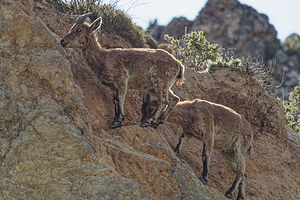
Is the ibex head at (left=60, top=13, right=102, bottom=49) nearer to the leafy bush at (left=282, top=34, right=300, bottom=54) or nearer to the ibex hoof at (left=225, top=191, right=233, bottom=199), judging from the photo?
the ibex hoof at (left=225, top=191, right=233, bottom=199)

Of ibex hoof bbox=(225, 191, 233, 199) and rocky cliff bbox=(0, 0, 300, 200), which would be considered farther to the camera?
ibex hoof bbox=(225, 191, 233, 199)

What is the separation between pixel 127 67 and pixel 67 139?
132 inches

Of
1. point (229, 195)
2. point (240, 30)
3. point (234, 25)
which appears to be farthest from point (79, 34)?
point (240, 30)

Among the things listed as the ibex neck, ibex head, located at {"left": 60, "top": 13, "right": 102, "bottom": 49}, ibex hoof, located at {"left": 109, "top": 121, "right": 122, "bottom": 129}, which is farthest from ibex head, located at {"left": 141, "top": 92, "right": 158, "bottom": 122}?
ibex head, located at {"left": 60, "top": 13, "right": 102, "bottom": 49}

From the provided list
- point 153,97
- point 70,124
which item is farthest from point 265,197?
point 70,124

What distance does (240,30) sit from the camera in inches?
1859

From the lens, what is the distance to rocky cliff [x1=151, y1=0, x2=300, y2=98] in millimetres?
44812

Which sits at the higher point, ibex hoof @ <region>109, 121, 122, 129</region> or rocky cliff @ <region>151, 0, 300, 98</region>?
rocky cliff @ <region>151, 0, 300, 98</region>

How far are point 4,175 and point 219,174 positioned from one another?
231 inches

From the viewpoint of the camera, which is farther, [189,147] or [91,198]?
[189,147]

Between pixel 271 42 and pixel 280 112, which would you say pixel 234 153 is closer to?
pixel 280 112

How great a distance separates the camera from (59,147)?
5.70 metres

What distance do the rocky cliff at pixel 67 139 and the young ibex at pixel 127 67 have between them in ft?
1.51

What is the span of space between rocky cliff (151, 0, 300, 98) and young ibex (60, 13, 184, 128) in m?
34.3
